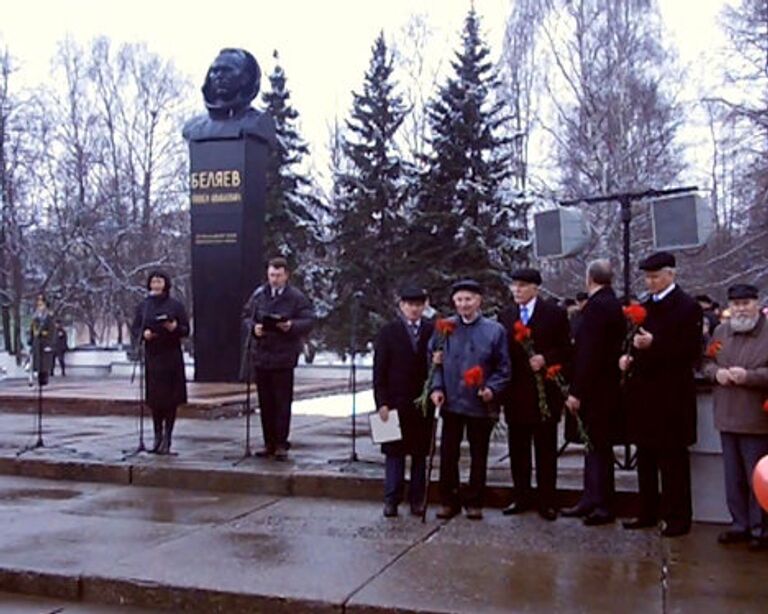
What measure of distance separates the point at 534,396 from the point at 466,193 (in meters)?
19.2

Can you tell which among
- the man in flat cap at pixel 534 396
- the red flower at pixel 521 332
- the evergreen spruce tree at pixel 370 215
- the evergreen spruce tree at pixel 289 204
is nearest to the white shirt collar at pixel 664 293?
the man in flat cap at pixel 534 396

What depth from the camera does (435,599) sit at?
498 centimetres

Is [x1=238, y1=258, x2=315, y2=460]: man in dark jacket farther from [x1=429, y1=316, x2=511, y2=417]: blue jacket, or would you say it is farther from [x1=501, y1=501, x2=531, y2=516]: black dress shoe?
[x1=501, y1=501, x2=531, y2=516]: black dress shoe

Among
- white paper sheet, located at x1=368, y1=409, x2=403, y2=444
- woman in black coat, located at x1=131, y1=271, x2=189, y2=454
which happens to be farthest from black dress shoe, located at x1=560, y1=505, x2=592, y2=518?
woman in black coat, located at x1=131, y1=271, x2=189, y2=454

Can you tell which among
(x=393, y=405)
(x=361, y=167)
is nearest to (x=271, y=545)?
(x=393, y=405)

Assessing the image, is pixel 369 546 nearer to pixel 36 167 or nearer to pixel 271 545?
pixel 271 545

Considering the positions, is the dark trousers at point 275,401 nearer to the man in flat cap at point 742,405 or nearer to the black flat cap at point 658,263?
the black flat cap at point 658,263

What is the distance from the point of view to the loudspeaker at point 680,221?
30.0ft

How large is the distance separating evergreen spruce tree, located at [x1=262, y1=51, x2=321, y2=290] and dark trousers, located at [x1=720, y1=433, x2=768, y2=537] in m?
24.6

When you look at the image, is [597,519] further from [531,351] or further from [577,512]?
[531,351]

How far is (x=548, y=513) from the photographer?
6.89 metres

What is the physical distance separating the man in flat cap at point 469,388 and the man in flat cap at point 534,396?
17 cm

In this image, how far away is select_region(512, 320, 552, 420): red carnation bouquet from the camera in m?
6.84

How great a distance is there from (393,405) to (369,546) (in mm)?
1243
